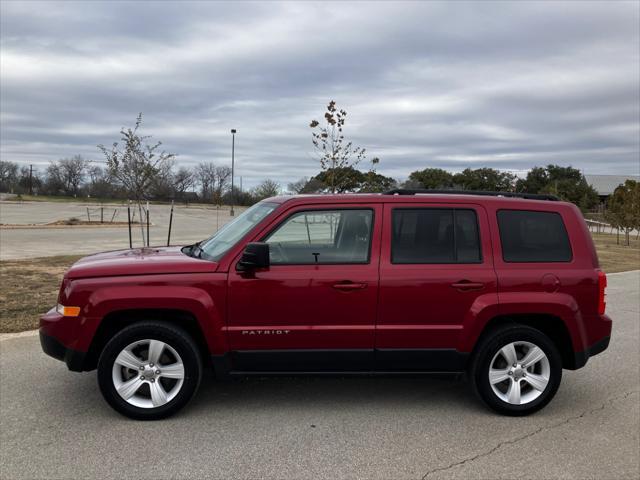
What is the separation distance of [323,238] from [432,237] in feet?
2.88

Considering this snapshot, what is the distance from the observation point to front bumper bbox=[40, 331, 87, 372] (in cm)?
396

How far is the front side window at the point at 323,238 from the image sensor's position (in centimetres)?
414

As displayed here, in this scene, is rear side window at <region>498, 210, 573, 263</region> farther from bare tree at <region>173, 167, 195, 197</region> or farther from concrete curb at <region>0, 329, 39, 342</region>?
bare tree at <region>173, 167, 195, 197</region>

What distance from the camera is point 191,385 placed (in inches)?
158

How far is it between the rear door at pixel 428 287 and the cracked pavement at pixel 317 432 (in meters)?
0.52

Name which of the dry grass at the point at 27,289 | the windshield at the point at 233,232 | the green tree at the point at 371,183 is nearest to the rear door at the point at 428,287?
the windshield at the point at 233,232

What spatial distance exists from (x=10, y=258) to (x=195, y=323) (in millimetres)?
11377

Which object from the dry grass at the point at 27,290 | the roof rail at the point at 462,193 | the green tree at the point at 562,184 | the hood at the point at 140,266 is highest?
the green tree at the point at 562,184

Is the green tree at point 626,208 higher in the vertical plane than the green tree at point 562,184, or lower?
lower

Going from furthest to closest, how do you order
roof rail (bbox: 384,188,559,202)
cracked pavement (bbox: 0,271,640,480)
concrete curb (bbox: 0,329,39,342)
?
concrete curb (bbox: 0,329,39,342) → roof rail (bbox: 384,188,559,202) → cracked pavement (bbox: 0,271,640,480)

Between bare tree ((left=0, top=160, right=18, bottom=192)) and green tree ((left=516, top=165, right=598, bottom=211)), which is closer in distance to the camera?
green tree ((left=516, top=165, right=598, bottom=211))

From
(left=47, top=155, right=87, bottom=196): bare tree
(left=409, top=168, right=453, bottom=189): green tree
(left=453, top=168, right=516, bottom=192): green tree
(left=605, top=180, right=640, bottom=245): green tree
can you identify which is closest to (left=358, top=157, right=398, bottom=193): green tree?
(left=605, top=180, right=640, bottom=245): green tree

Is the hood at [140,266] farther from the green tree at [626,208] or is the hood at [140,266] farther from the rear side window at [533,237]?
the green tree at [626,208]

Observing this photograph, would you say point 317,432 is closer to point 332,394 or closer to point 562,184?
point 332,394
